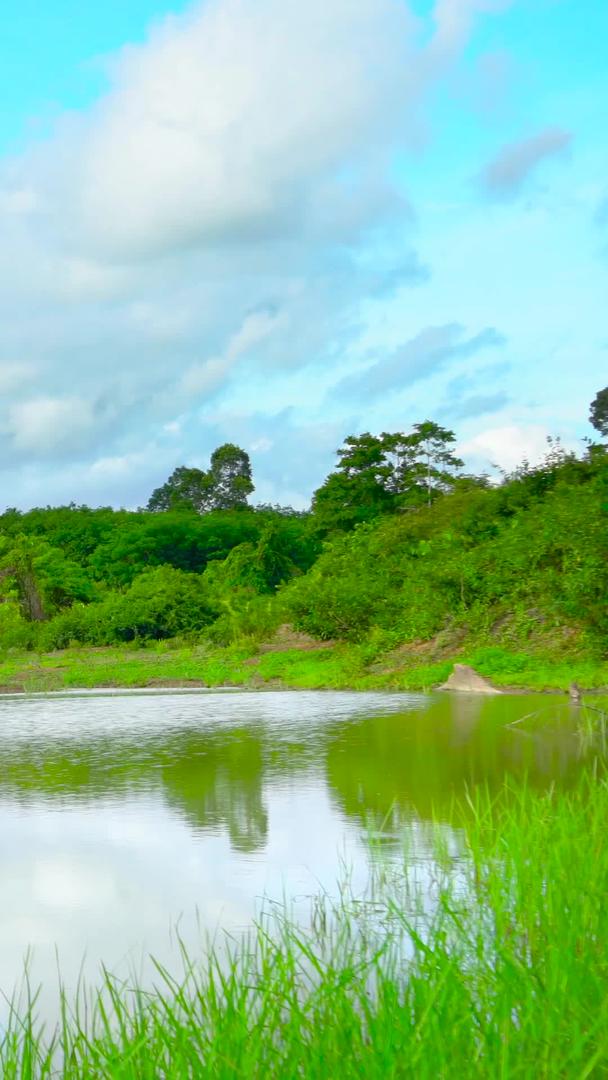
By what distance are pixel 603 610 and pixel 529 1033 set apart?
12.8 m

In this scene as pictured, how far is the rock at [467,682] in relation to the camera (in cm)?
1579

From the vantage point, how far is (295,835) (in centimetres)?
687

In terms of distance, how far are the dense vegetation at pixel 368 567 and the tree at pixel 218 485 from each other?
9096 millimetres

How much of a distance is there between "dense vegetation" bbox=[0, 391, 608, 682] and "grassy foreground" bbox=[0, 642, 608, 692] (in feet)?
1.12

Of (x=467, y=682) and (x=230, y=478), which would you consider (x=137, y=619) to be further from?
(x=230, y=478)

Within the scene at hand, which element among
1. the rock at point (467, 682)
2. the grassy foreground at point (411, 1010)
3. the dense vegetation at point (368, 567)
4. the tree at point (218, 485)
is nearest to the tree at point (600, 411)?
the dense vegetation at point (368, 567)

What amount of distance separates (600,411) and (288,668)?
26129mm

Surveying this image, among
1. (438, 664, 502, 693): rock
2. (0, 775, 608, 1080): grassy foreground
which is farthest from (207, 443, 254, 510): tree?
(0, 775, 608, 1080): grassy foreground

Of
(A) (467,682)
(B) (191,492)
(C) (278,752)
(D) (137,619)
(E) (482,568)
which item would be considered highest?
(B) (191,492)

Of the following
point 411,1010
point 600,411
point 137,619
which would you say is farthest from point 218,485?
point 411,1010

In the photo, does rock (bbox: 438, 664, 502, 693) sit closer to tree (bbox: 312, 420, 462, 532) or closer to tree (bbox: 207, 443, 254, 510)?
tree (bbox: 312, 420, 462, 532)

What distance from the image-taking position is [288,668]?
19188 millimetres

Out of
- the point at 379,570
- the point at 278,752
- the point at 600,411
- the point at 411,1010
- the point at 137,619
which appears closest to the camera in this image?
the point at 411,1010

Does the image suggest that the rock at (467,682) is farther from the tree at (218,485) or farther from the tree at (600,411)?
the tree at (218,485)
